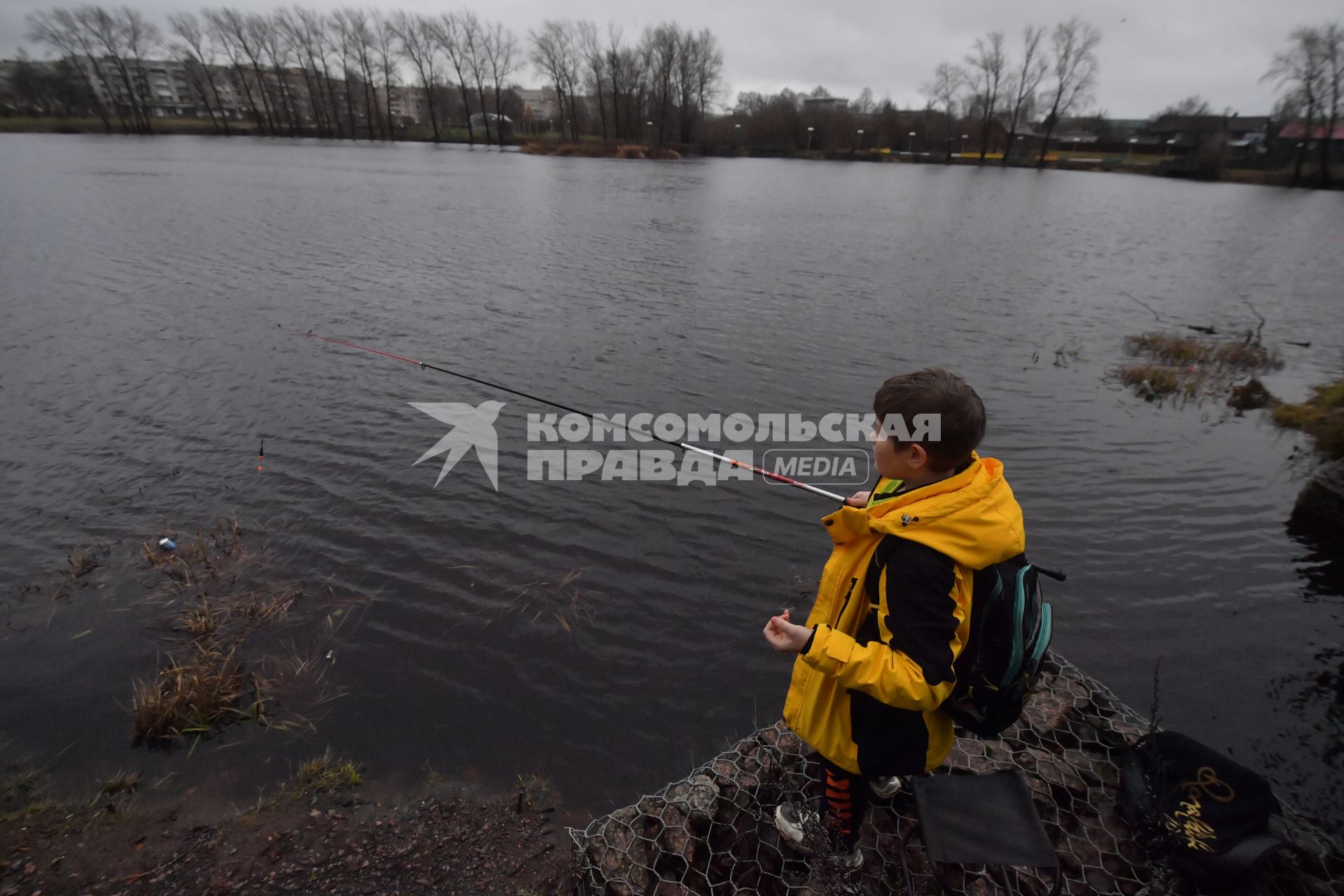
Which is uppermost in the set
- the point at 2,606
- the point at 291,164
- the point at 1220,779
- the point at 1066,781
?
the point at 291,164

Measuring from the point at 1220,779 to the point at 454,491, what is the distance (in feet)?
21.2

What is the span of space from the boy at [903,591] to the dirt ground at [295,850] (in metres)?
1.84

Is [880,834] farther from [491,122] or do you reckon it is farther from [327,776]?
[491,122]

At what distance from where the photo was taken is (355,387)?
9.29 m

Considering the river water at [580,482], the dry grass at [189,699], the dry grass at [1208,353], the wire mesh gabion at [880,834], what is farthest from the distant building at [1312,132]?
the dry grass at [189,699]

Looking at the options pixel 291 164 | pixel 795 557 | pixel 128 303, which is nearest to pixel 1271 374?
pixel 795 557

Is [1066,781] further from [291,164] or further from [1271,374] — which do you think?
[291,164]

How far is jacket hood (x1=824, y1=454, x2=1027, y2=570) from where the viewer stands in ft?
6.31

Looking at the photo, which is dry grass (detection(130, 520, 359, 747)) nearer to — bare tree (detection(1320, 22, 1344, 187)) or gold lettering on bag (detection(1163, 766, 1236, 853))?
gold lettering on bag (detection(1163, 766, 1236, 853))

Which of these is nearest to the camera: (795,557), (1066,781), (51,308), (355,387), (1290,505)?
(1066,781)

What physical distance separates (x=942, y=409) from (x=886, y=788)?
2.22 meters

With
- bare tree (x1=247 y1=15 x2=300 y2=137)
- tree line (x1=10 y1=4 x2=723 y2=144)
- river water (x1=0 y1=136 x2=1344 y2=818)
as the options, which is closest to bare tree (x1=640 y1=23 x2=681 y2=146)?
tree line (x1=10 y1=4 x2=723 y2=144)

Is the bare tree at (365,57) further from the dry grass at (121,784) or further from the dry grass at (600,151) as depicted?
the dry grass at (121,784)

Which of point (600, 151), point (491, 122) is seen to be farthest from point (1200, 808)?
point (491, 122)
